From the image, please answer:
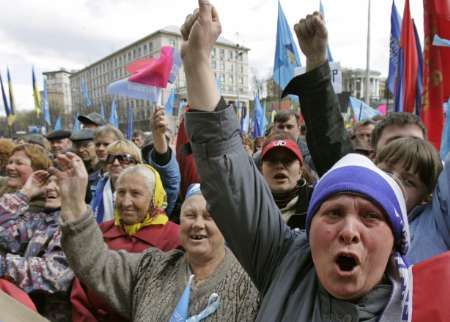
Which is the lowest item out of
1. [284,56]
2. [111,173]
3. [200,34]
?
[111,173]

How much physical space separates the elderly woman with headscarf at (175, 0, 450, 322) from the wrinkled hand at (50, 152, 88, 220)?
0.91 meters

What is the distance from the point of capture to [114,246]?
2.24m

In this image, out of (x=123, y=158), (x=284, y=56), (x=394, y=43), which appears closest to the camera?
(x=123, y=158)

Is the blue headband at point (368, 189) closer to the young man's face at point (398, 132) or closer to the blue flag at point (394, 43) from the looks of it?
the young man's face at point (398, 132)

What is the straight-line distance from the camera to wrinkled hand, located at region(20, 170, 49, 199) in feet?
8.14

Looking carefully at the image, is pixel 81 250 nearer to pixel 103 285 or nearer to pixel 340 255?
pixel 103 285

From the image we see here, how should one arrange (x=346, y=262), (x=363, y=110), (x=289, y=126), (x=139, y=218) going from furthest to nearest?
1. (x=363, y=110)
2. (x=289, y=126)
3. (x=139, y=218)
4. (x=346, y=262)

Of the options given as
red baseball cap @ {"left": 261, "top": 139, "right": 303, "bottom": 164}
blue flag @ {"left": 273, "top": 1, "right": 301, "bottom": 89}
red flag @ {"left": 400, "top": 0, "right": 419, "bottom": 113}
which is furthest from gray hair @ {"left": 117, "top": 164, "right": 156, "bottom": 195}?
blue flag @ {"left": 273, "top": 1, "right": 301, "bottom": 89}

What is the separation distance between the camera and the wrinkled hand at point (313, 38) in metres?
1.53

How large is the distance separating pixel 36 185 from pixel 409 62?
153 inches

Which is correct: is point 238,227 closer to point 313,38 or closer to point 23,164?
point 313,38

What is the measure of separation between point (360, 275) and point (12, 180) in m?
2.73

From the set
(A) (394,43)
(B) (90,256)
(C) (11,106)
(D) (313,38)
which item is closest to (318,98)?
(D) (313,38)

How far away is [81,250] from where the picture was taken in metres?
1.77
